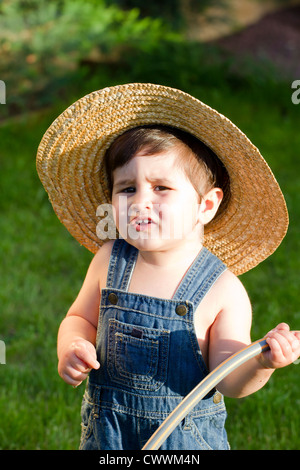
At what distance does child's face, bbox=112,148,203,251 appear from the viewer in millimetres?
1922

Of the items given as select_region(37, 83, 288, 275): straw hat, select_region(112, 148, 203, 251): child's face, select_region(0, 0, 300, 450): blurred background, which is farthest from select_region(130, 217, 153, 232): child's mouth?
select_region(0, 0, 300, 450): blurred background

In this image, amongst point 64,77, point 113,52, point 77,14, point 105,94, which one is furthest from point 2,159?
point 105,94

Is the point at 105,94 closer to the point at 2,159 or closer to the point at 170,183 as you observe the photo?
the point at 170,183

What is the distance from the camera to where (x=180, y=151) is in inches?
79.9

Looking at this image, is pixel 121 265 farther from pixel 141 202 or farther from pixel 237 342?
pixel 237 342

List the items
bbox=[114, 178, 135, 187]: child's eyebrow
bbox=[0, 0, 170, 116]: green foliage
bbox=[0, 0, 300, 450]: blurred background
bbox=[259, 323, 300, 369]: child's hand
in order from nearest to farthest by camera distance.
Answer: bbox=[259, 323, 300, 369]: child's hand, bbox=[114, 178, 135, 187]: child's eyebrow, bbox=[0, 0, 300, 450]: blurred background, bbox=[0, 0, 170, 116]: green foliage

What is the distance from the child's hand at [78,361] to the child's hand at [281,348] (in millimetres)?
488

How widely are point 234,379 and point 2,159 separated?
4.21 metres

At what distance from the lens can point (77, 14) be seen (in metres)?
6.25

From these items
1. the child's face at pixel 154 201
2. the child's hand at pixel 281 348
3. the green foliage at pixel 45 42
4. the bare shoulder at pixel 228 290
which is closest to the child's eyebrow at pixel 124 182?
the child's face at pixel 154 201

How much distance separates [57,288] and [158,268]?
2.22 meters

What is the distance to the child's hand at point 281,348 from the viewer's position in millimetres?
1687

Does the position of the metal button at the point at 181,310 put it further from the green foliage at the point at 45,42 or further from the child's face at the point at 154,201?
the green foliage at the point at 45,42

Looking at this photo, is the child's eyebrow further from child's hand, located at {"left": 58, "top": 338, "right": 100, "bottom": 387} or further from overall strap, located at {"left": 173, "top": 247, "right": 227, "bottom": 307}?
child's hand, located at {"left": 58, "top": 338, "right": 100, "bottom": 387}
